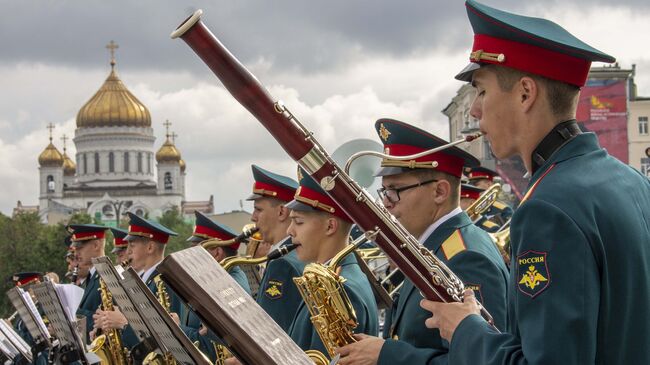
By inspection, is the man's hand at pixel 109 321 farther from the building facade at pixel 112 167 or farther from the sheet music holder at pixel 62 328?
the building facade at pixel 112 167

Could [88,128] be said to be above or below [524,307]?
above

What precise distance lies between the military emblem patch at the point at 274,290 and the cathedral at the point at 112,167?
409 feet

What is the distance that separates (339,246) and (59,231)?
70.1m

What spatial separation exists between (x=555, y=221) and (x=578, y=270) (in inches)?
6.4

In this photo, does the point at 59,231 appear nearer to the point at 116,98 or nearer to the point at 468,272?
the point at 116,98

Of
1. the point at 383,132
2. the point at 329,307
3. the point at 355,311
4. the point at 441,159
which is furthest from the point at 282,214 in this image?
the point at 329,307

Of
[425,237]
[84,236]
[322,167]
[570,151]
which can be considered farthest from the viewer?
[84,236]

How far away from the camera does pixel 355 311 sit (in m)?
6.18

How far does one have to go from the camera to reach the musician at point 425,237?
492 cm

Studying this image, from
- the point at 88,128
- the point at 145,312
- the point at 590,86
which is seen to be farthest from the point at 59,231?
the point at 145,312

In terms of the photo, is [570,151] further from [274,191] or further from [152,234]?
[152,234]

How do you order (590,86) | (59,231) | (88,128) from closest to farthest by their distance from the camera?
(590,86) < (59,231) < (88,128)

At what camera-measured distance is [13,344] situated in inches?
396

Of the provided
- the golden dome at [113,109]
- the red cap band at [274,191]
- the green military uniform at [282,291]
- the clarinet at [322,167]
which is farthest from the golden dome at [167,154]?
the clarinet at [322,167]
